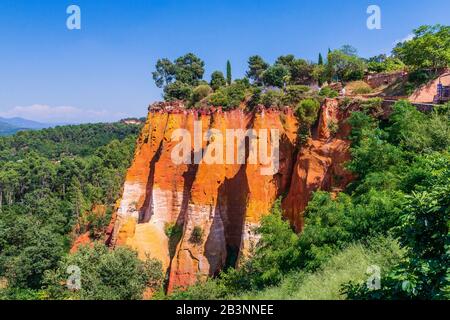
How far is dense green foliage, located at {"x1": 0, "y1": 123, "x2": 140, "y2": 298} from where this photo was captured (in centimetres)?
2619

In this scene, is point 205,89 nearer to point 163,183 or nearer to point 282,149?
point 163,183

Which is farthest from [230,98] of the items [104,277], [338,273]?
[338,273]

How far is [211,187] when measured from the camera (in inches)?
917

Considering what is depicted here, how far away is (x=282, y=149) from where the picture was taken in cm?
2180

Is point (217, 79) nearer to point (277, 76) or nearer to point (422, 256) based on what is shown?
point (277, 76)

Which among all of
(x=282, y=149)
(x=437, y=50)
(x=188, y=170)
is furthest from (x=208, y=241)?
(x=437, y=50)

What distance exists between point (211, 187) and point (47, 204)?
119 ft

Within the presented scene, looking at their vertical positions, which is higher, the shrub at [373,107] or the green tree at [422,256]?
the shrub at [373,107]

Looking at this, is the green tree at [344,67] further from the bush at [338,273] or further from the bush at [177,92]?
the bush at [338,273]

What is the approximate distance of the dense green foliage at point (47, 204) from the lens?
2619 cm

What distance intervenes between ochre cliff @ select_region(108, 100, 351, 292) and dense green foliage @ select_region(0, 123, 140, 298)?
5.57 metres

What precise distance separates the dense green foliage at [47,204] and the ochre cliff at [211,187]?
18.3 ft

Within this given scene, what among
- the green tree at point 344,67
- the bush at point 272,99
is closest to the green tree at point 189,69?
the green tree at point 344,67

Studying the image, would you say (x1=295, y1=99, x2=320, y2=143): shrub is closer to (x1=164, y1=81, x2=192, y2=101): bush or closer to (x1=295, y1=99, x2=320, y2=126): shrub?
(x1=295, y1=99, x2=320, y2=126): shrub
